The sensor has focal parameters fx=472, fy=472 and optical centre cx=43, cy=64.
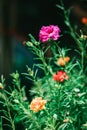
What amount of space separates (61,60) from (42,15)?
355cm

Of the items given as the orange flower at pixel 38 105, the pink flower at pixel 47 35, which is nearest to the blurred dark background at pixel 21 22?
the pink flower at pixel 47 35

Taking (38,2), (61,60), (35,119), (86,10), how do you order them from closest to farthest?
(35,119)
(61,60)
(86,10)
(38,2)

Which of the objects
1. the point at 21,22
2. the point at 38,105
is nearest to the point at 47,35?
the point at 38,105

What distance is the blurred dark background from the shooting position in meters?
5.68

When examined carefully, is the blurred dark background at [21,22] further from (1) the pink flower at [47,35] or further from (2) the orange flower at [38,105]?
(2) the orange flower at [38,105]

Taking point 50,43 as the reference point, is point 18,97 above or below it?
below

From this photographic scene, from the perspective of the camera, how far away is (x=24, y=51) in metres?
5.79

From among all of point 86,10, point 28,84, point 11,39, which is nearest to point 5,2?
point 11,39

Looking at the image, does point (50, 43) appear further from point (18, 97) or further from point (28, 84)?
point (28, 84)

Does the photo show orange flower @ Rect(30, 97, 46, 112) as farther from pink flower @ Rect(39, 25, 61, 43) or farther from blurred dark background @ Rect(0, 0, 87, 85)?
blurred dark background @ Rect(0, 0, 87, 85)

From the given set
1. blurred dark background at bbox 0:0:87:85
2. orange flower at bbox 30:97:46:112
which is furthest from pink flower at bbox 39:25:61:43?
blurred dark background at bbox 0:0:87:85

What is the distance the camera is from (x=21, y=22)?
618 centimetres

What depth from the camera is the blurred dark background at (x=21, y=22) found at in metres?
5.68

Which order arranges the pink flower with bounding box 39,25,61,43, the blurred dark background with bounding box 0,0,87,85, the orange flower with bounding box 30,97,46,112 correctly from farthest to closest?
the blurred dark background with bounding box 0,0,87,85
the pink flower with bounding box 39,25,61,43
the orange flower with bounding box 30,97,46,112
